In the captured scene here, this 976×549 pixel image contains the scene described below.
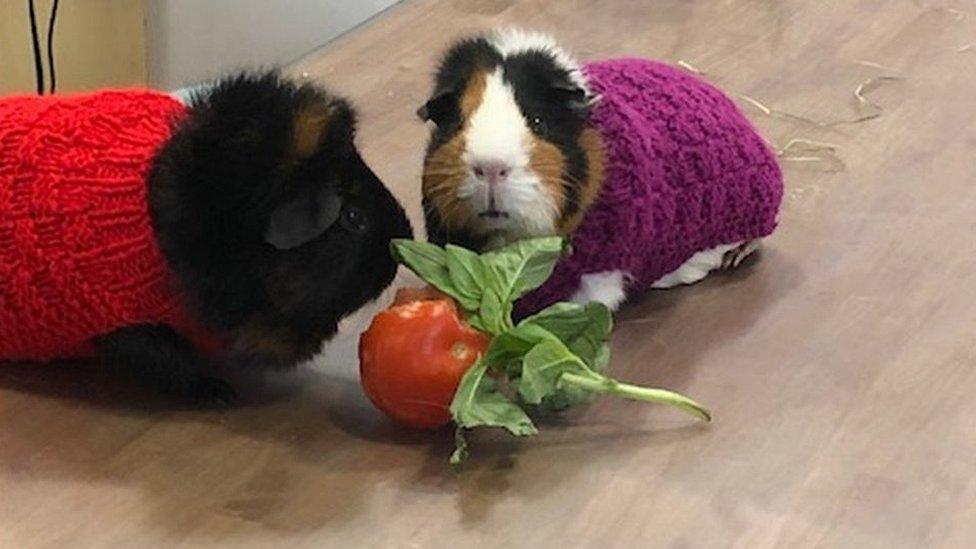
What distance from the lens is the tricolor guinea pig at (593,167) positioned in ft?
3.42

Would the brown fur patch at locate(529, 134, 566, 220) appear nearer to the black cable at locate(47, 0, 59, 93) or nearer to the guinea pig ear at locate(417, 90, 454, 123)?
the guinea pig ear at locate(417, 90, 454, 123)

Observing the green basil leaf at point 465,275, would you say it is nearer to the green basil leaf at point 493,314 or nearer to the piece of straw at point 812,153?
the green basil leaf at point 493,314

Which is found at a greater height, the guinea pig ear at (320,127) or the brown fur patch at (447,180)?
the guinea pig ear at (320,127)

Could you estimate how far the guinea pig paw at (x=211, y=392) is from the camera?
1.04 m

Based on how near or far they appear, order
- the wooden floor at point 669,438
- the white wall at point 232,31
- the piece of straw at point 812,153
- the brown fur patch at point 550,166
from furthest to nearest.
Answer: the white wall at point 232,31
the piece of straw at point 812,153
the brown fur patch at point 550,166
the wooden floor at point 669,438

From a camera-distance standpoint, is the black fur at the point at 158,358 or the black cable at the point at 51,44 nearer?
the black fur at the point at 158,358

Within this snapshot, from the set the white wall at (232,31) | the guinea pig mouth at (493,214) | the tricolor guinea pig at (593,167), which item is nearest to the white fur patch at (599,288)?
the tricolor guinea pig at (593,167)

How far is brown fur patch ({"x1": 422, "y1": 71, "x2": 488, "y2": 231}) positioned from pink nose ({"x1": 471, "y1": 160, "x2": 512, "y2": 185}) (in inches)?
0.5

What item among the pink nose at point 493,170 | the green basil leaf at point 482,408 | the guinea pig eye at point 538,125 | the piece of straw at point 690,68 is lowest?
the piece of straw at point 690,68

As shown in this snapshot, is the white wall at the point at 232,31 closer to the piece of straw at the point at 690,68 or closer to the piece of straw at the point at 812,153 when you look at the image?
the piece of straw at the point at 690,68

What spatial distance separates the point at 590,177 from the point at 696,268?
192 mm

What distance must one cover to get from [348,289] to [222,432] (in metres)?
0.13

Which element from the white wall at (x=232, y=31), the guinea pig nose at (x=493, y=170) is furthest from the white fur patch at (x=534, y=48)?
the white wall at (x=232, y=31)

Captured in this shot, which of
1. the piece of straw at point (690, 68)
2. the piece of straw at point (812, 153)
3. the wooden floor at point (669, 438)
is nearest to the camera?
the wooden floor at point (669, 438)
